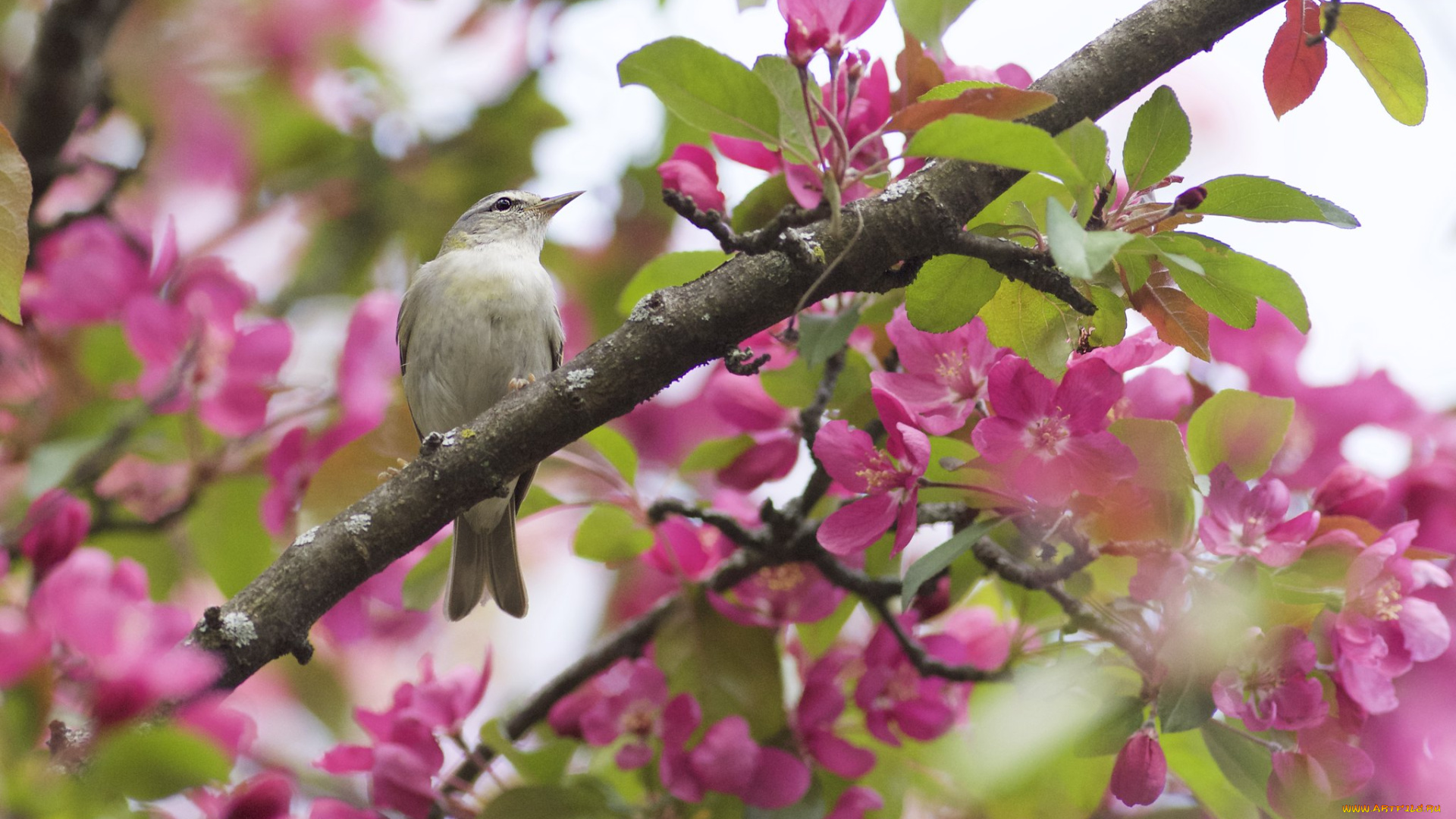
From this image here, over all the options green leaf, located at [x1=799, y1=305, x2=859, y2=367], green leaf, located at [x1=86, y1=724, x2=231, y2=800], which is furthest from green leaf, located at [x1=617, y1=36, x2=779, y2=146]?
green leaf, located at [x1=86, y1=724, x2=231, y2=800]

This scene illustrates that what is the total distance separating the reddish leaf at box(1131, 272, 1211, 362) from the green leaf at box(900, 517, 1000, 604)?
0.44m

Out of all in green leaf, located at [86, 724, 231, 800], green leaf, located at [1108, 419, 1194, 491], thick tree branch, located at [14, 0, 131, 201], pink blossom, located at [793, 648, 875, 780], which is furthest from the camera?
thick tree branch, located at [14, 0, 131, 201]

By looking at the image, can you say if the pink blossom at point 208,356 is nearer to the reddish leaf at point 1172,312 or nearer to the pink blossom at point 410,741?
the pink blossom at point 410,741

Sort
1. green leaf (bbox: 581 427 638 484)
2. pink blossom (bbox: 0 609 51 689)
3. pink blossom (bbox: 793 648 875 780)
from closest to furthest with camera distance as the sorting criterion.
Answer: pink blossom (bbox: 0 609 51 689)
pink blossom (bbox: 793 648 875 780)
green leaf (bbox: 581 427 638 484)

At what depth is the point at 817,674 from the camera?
2.53m

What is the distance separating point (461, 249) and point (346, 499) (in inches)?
62.1

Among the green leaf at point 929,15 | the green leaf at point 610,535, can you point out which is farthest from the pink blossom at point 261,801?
the green leaf at point 929,15

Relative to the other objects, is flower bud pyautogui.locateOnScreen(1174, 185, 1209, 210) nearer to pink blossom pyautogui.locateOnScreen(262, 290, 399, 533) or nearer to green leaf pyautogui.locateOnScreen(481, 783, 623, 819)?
green leaf pyautogui.locateOnScreen(481, 783, 623, 819)

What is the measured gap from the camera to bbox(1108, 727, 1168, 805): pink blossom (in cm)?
188

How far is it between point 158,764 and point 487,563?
2.20 meters

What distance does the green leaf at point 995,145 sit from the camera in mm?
1436

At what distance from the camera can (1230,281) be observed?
1635 millimetres

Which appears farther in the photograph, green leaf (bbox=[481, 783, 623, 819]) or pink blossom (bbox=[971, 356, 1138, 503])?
green leaf (bbox=[481, 783, 623, 819])

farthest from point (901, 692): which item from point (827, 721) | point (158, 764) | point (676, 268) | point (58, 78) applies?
point (58, 78)
